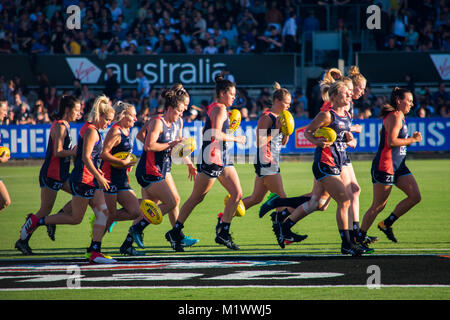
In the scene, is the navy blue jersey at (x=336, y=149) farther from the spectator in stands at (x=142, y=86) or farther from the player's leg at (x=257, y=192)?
the spectator in stands at (x=142, y=86)

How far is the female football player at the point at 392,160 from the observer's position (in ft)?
31.8

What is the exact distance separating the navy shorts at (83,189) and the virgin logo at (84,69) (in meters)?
18.4

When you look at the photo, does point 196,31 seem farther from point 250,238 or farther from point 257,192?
point 250,238

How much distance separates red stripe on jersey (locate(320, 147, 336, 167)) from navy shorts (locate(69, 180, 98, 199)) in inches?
107

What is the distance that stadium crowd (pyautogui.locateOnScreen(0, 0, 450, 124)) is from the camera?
26.4 m

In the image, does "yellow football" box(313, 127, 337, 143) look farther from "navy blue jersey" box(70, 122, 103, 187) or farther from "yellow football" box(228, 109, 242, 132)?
"navy blue jersey" box(70, 122, 103, 187)

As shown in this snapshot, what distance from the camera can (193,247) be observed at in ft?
32.6

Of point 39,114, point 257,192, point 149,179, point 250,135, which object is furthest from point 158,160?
point 39,114

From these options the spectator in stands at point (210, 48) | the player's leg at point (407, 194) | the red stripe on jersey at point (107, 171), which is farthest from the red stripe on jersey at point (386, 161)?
the spectator in stands at point (210, 48)

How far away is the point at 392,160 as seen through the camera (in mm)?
9781

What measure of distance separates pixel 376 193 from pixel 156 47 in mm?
19700

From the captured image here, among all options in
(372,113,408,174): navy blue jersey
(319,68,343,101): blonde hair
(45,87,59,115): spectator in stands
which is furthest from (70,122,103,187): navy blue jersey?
(45,87,59,115): spectator in stands

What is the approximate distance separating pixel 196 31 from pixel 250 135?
20.3 feet
